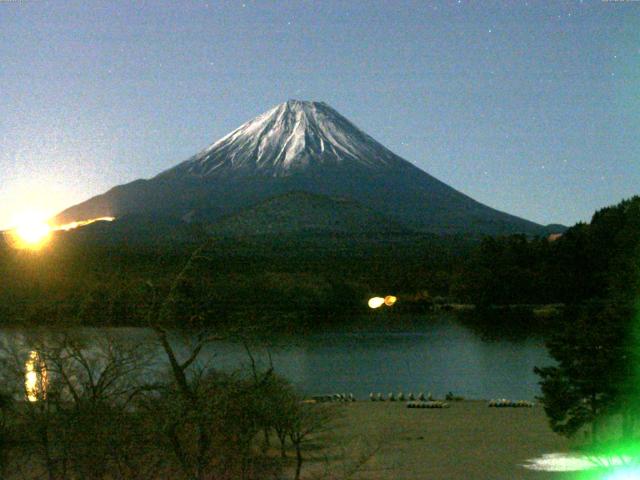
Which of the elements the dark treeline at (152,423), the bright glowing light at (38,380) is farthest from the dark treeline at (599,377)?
the bright glowing light at (38,380)

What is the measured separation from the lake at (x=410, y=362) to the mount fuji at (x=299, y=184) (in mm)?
37694

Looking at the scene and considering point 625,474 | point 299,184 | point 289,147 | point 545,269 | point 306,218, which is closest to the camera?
point 625,474

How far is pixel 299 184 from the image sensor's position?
357ft

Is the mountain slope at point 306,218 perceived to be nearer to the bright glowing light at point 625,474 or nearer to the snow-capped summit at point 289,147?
the snow-capped summit at point 289,147

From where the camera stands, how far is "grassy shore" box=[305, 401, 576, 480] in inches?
602

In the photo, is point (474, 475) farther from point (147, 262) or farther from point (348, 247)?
point (348, 247)

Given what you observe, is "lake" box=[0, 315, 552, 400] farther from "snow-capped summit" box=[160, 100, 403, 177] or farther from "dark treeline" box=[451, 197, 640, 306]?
"snow-capped summit" box=[160, 100, 403, 177]

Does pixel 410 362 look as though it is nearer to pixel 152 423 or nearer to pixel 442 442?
pixel 442 442

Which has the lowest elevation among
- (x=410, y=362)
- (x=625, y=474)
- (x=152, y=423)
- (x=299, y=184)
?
(x=410, y=362)

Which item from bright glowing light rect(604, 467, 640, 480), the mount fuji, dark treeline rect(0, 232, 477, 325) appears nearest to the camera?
bright glowing light rect(604, 467, 640, 480)

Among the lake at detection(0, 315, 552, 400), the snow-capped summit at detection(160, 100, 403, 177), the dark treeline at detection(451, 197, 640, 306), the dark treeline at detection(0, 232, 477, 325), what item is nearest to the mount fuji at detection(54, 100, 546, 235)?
the snow-capped summit at detection(160, 100, 403, 177)

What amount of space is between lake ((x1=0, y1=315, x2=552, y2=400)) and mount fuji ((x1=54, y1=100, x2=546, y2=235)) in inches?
1484

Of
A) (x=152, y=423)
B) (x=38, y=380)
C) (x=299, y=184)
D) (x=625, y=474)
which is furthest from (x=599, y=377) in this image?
Answer: (x=299, y=184)

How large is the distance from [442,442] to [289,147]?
102496 mm
